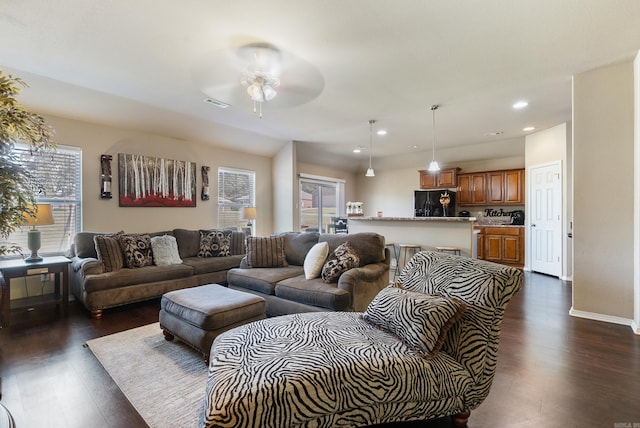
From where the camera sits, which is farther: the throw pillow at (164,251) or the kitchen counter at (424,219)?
the kitchen counter at (424,219)

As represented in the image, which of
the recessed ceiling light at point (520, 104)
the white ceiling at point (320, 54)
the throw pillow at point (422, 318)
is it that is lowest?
the throw pillow at point (422, 318)

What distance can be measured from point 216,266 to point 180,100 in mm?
2397

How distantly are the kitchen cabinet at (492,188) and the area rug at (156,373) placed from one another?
6802 mm

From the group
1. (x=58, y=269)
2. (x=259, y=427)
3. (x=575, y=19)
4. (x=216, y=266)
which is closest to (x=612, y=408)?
(x=259, y=427)

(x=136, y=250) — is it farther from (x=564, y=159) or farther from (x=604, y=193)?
(x=564, y=159)

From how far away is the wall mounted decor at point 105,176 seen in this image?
4258 millimetres

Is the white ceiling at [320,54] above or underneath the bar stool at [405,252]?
above

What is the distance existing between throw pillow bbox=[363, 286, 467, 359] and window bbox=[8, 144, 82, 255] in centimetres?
444

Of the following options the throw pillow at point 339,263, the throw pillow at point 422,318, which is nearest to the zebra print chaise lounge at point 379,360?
the throw pillow at point 422,318

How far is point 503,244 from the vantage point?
6.39m

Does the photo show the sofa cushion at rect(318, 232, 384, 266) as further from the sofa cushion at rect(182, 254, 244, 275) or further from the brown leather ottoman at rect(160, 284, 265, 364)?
the sofa cushion at rect(182, 254, 244, 275)

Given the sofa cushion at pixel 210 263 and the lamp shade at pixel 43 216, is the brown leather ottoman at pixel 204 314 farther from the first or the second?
the lamp shade at pixel 43 216

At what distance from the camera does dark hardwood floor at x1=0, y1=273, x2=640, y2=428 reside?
1680mm

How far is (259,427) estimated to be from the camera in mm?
1186
